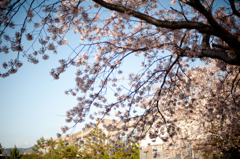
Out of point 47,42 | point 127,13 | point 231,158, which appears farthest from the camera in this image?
point 231,158

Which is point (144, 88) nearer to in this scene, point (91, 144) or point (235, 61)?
point (235, 61)

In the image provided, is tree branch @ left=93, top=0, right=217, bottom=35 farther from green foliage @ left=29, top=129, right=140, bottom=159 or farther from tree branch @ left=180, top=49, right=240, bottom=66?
green foliage @ left=29, top=129, right=140, bottom=159

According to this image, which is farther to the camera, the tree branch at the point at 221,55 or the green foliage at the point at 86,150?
the green foliage at the point at 86,150

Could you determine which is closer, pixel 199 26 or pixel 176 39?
pixel 199 26

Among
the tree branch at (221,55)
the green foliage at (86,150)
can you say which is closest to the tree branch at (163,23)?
the tree branch at (221,55)

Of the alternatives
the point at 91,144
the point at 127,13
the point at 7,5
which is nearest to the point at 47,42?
the point at 7,5

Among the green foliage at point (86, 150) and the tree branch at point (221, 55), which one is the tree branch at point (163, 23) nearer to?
the tree branch at point (221, 55)

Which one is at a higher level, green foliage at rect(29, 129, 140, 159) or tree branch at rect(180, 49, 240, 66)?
tree branch at rect(180, 49, 240, 66)

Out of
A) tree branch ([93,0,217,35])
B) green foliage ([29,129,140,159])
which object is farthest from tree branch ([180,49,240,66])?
green foliage ([29,129,140,159])

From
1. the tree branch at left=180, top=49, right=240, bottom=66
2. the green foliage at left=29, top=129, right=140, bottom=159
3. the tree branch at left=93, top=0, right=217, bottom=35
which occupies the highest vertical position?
the tree branch at left=93, top=0, right=217, bottom=35

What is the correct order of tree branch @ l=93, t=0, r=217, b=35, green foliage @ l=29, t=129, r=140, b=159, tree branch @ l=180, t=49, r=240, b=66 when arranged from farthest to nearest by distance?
green foliage @ l=29, t=129, r=140, b=159, tree branch @ l=180, t=49, r=240, b=66, tree branch @ l=93, t=0, r=217, b=35

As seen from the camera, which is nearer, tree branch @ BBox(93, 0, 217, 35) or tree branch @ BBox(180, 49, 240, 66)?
tree branch @ BBox(93, 0, 217, 35)

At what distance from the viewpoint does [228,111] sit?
645 centimetres

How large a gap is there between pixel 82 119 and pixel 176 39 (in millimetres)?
3662
